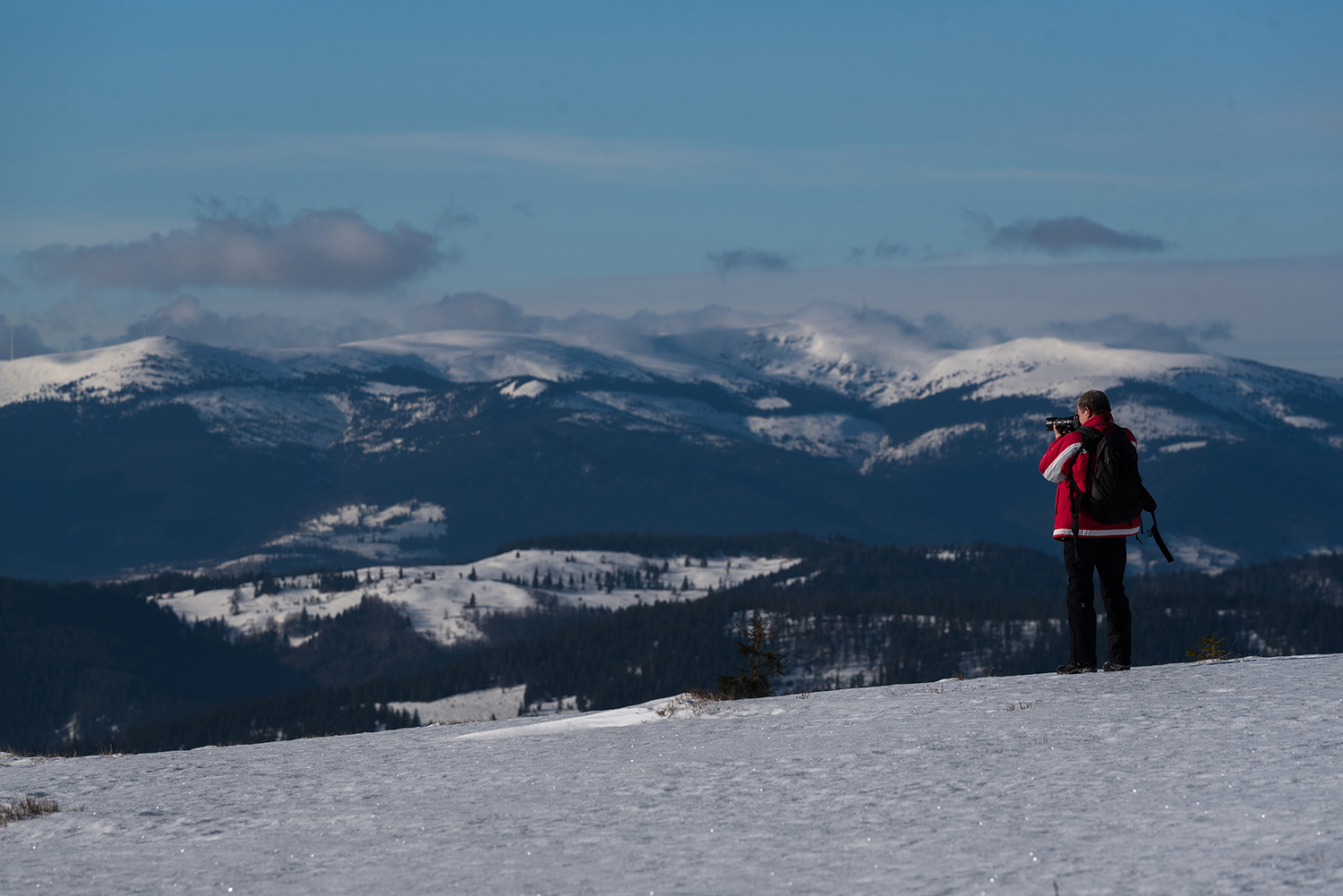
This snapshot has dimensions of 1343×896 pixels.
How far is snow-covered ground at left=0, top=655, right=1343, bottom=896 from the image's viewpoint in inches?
442

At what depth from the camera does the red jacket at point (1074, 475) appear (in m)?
19.2

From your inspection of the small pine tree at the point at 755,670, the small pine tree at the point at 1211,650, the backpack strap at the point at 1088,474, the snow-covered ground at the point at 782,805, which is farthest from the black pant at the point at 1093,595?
the small pine tree at the point at 755,670

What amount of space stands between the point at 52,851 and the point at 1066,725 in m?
11.5

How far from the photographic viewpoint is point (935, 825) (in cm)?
1238

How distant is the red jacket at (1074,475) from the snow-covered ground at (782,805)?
2.22m

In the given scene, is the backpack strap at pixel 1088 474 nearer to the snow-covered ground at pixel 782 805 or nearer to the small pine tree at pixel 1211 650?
the snow-covered ground at pixel 782 805

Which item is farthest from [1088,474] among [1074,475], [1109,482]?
[1109,482]

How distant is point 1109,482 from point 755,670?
36.7ft

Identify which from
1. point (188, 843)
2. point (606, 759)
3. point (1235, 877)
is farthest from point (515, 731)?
point (1235, 877)

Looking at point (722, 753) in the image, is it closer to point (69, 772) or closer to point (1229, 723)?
point (1229, 723)

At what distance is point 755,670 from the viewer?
2825 cm

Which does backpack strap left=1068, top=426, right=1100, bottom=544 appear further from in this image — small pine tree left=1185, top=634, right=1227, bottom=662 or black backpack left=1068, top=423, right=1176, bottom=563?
small pine tree left=1185, top=634, right=1227, bottom=662

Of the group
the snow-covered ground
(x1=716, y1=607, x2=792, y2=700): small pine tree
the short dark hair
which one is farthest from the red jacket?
(x1=716, y1=607, x2=792, y2=700): small pine tree

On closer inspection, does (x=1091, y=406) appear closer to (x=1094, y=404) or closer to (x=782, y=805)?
(x=1094, y=404)
